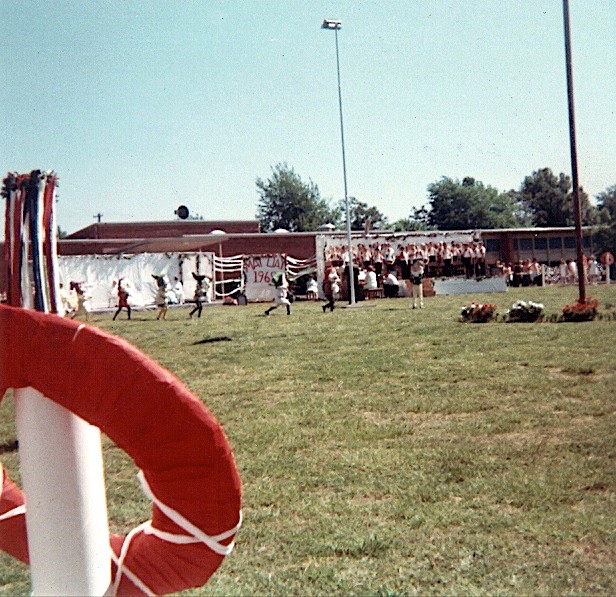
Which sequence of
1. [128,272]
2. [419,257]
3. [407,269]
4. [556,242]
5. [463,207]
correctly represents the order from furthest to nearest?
1. [463,207]
2. [556,242]
3. [419,257]
4. [407,269]
5. [128,272]

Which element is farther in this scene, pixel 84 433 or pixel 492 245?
pixel 492 245

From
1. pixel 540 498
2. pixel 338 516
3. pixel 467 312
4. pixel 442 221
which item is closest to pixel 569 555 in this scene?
pixel 540 498

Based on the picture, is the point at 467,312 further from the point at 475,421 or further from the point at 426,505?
the point at 426,505

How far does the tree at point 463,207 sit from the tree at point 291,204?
16.4 m

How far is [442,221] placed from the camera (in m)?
64.1

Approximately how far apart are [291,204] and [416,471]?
3129 centimetres

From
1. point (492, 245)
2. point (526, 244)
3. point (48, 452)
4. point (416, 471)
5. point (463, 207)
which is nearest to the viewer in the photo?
point (48, 452)

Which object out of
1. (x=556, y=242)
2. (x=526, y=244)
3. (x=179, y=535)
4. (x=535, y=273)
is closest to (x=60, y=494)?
(x=179, y=535)

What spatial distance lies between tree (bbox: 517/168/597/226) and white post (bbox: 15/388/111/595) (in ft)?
170

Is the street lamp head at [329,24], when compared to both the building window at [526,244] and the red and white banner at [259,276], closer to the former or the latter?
the red and white banner at [259,276]

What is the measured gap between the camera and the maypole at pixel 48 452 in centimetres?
172

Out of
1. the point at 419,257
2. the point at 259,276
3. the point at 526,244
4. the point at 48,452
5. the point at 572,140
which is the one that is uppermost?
the point at 572,140

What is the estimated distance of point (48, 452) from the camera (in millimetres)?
1717

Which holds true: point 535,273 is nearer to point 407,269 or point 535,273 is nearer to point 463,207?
point 407,269
